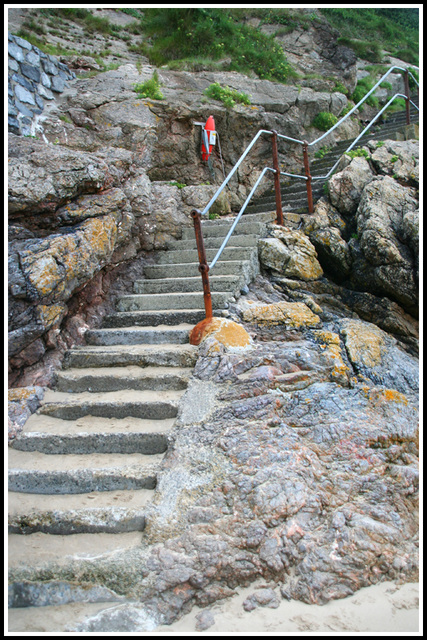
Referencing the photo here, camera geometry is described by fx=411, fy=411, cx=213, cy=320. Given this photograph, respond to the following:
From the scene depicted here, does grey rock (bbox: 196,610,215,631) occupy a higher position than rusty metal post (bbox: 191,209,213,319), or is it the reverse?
rusty metal post (bbox: 191,209,213,319)

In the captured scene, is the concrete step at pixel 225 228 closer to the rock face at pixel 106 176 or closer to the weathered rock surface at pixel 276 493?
the rock face at pixel 106 176

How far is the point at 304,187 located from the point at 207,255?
8.51ft

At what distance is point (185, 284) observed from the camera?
4613 mm

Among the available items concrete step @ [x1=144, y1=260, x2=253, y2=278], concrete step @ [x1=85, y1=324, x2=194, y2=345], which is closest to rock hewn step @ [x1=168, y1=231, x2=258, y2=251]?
concrete step @ [x1=144, y1=260, x2=253, y2=278]

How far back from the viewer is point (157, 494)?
2439 mm

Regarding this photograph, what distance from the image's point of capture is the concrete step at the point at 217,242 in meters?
4.96

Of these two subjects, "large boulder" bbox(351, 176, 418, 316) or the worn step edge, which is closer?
the worn step edge

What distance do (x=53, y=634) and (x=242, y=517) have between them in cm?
105

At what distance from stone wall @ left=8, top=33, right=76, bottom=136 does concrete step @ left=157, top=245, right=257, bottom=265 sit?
254cm

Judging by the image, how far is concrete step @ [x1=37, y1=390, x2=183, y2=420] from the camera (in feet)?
10.1

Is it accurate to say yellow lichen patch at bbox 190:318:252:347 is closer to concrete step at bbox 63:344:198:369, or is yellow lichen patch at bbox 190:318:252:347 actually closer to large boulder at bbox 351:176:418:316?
concrete step at bbox 63:344:198:369

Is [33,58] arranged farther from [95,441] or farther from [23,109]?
[95,441]

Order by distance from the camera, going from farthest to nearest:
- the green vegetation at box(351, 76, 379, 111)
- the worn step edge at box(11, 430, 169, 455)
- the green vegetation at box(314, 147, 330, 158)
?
the green vegetation at box(351, 76, 379, 111) → the green vegetation at box(314, 147, 330, 158) → the worn step edge at box(11, 430, 169, 455)

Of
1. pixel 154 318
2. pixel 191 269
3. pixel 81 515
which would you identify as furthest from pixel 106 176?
pixel 81 515
